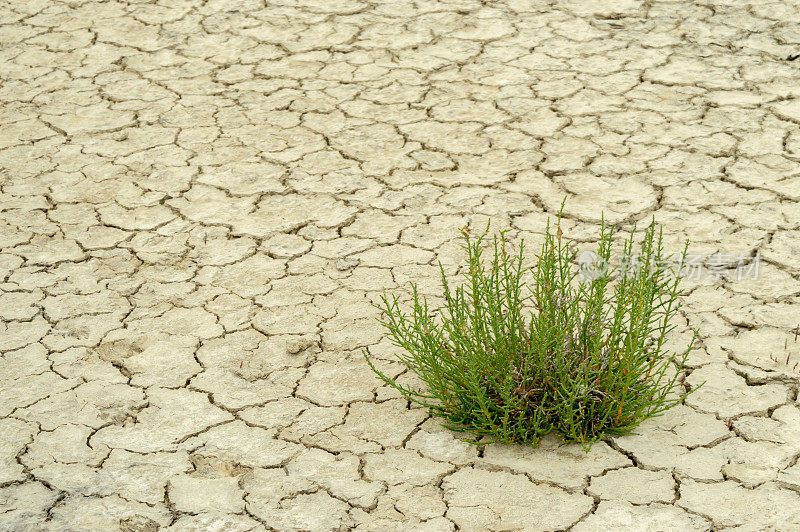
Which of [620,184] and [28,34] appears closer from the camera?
[620,184]

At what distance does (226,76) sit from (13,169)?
1.28 meters

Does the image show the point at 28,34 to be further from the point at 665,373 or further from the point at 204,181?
the point at 665,373

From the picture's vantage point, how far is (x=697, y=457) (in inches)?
116

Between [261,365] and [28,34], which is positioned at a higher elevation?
[28,34]

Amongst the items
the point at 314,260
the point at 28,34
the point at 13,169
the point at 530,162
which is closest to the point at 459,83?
the point at 530,162

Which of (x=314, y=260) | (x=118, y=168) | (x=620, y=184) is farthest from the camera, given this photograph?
(x=118, y=168)

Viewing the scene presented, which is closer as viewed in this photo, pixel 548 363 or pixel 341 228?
pixel 548 363

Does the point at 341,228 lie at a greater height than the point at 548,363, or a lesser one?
lesser

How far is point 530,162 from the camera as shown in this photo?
4645 millimetres

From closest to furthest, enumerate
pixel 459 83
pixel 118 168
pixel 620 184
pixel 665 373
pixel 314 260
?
pixel 665 373
pixel 314 260
pixel 620 184
pixel 118 168
pixel 459 83

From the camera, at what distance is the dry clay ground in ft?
9.51

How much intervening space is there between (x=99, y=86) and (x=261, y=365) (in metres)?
2.73

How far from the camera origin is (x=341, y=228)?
426cm

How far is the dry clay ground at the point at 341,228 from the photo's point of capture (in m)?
2.90
